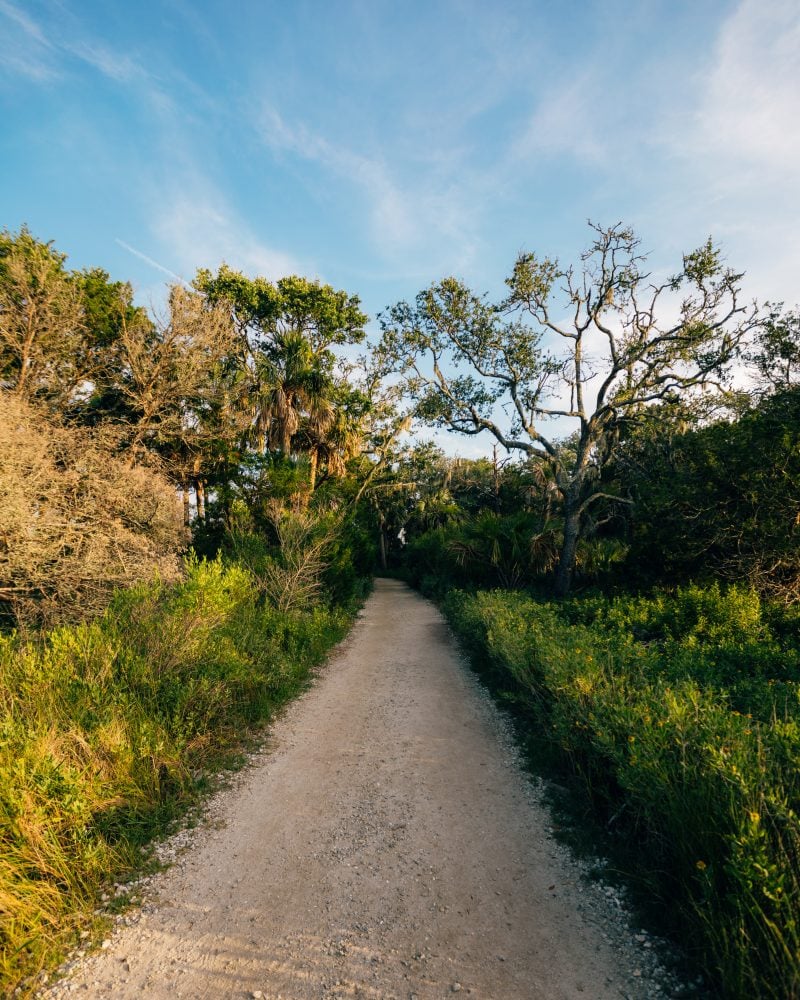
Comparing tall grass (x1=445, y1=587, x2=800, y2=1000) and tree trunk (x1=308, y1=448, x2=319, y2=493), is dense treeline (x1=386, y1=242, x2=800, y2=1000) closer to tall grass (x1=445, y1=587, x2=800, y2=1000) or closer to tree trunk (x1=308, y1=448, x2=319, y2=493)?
tall grass (x1=445, y1=587, x2=800, y2=1000)

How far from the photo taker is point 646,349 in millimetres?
15336

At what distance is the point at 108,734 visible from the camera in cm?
465

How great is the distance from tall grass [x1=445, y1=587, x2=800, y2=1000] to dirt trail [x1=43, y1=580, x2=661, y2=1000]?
0.60 m

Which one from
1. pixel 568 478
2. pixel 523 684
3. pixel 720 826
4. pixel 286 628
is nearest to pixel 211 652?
pixel 286 628

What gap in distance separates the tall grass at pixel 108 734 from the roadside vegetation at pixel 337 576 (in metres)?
0.03

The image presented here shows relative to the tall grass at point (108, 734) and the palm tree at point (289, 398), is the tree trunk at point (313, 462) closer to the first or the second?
the palm tree at point (289, 398)

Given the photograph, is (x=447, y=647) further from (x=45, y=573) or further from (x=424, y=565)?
(x=424, y=565)

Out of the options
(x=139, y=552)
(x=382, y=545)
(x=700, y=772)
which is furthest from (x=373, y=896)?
(x=382, y=545)

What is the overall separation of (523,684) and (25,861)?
6.03 meters

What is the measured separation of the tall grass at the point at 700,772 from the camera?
2.50 meters

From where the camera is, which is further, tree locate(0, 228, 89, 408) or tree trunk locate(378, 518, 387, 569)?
tree trunk locate(378, 518, 387, 569)

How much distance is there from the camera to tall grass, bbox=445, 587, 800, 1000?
2.50 m

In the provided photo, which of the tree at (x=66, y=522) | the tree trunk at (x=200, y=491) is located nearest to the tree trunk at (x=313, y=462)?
the tree trunk at (x=200, y=491)

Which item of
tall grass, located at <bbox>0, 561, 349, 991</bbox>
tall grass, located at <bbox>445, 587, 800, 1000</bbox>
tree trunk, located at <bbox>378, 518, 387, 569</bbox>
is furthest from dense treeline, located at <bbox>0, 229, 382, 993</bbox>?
tree trunk, located at <bbox>378, 518, 387, 569</bbox>
